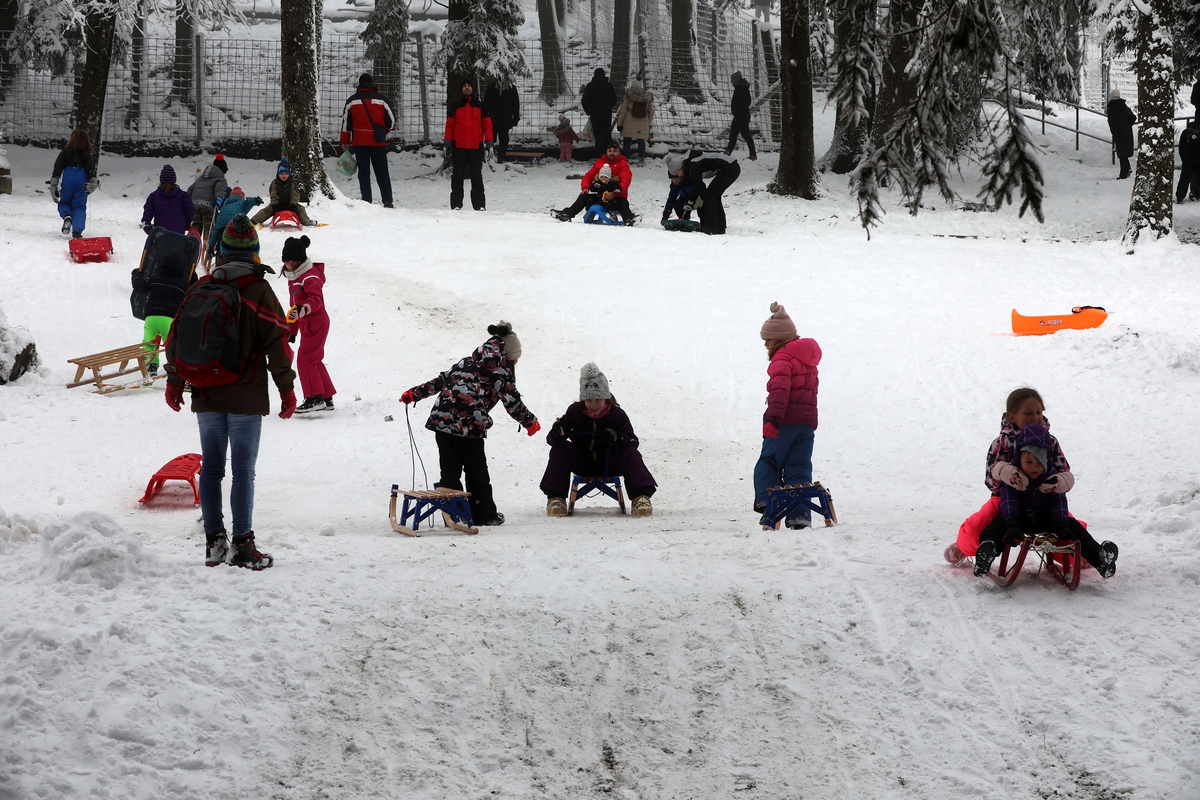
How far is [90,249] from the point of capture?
15.4 m

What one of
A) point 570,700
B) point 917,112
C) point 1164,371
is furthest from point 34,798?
point 1164,371

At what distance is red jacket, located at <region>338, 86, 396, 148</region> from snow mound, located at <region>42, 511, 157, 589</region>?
47.2 ft

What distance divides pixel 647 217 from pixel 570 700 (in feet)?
57.4

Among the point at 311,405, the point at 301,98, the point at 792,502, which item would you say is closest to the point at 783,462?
the point at 792,502

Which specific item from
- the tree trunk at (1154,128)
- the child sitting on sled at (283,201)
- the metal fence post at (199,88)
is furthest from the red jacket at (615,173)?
the metal fence post at (199,88)

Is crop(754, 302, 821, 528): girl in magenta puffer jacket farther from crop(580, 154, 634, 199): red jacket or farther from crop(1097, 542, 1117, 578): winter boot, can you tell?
crop(580, 154, 634, 199): red jacket

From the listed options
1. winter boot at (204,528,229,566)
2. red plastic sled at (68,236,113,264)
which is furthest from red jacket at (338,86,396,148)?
winter boot at (204,528,229,566)

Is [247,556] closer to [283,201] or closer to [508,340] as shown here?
[508,340]

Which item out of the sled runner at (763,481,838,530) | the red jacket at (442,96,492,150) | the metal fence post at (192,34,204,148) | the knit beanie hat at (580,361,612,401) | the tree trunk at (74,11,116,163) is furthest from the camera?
the metal fence post at (192,34,204,148)

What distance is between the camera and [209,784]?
3.95m

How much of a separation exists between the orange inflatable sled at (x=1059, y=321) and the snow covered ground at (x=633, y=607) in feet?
0.63

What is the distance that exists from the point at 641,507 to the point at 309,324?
4.34m

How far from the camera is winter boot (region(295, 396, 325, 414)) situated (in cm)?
Result: 1091

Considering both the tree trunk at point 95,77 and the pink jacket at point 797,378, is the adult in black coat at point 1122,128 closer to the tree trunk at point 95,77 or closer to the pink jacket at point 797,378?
the pink jacket at point 797,378
